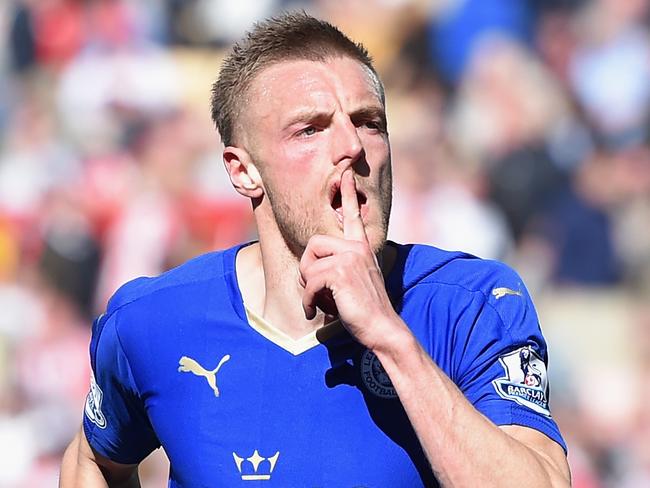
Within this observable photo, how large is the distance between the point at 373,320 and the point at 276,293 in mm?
629

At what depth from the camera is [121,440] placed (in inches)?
141

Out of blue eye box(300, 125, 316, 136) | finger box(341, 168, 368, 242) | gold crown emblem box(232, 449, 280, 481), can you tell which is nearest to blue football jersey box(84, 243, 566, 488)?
gold crown emblem box(232, 449, 280, 481)

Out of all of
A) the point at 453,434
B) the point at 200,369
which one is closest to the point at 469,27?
the point at 200,369

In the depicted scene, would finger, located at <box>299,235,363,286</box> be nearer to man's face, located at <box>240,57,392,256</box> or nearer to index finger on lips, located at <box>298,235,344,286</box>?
index finger on lips, located at <box>298,235,344,286</box>

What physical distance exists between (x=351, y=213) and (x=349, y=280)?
215mm

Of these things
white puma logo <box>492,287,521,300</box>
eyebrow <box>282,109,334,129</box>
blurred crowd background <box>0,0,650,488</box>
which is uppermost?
eyebrow <box>282,109,334,129</box>

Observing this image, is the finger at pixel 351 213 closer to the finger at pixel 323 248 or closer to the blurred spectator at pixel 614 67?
the finger at pixel 323 248

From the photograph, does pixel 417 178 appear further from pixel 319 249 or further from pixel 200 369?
pixel 319 249

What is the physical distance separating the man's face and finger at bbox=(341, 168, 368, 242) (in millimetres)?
53

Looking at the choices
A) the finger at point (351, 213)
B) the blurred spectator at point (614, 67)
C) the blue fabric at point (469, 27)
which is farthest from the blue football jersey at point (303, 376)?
the blue fabric at point (469, 27)

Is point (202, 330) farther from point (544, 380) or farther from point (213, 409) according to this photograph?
point (544, 380)

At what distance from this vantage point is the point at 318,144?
316 centimetres

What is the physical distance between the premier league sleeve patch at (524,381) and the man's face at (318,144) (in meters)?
0.44

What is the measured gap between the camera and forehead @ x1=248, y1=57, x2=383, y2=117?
319 cm
